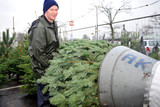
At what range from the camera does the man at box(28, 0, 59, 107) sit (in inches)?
88.7

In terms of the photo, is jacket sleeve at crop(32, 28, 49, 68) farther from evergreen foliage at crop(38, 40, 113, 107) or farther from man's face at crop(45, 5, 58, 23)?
evergreen foliage at crop(38, 40, 113, 107)

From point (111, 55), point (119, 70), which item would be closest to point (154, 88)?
point (119, 70)

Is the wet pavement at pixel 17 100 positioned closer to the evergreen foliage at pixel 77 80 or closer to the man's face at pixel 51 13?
the evergreen foliage at pixel 77 80

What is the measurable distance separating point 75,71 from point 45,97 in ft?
3.35

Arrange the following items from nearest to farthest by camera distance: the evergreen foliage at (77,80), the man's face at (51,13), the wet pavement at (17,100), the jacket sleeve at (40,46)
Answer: the evergreen foliage at (77,80) → the jacket sleeve at (40,46) → the man's face at (51,13) → the wet pavement at (17,100)

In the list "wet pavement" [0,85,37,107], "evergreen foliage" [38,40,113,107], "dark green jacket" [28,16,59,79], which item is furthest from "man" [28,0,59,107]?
"wet pavement" [0,85,37,107]

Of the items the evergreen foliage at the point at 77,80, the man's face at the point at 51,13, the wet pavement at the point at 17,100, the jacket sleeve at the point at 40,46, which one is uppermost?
the man's face at the point at 51,13

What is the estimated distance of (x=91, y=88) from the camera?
1413 mm

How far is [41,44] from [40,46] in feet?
0.13

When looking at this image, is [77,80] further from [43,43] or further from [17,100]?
[17,100]

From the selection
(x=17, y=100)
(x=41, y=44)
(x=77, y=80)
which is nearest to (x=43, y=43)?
(x=41, y=44)

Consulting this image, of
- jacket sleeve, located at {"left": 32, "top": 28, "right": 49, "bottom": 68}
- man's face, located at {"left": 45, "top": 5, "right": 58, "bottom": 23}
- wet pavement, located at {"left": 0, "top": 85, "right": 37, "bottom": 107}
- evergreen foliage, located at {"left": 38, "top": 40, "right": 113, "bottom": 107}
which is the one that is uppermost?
man's face, located at {"left": 45, "top": 5, "right": 58, "bottom": 23}

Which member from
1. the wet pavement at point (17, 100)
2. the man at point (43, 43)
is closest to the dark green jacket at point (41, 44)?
the man at point (43, 43)

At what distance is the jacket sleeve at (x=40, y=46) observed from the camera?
7.31 ft
